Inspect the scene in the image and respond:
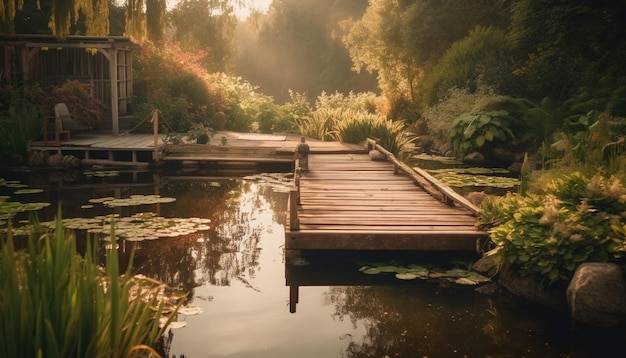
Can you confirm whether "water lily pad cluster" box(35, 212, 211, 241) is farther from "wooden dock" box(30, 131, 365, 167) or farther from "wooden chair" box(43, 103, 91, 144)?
"wooden chair" box(43, 103, 91, 144)

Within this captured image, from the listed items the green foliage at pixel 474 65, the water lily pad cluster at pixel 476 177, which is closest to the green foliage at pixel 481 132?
the water lily pad cluster at pixel 476 177

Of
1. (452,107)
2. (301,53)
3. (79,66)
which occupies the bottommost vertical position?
(452,107)

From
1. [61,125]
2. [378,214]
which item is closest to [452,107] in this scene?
[61,125]

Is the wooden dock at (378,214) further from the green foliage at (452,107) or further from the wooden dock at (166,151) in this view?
the green foliage at (452,107)

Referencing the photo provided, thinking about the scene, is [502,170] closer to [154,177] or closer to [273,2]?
[154,177]

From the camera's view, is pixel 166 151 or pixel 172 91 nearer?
pixel 166 151

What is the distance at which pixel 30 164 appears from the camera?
14664 millimetres

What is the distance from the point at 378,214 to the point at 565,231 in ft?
9.03

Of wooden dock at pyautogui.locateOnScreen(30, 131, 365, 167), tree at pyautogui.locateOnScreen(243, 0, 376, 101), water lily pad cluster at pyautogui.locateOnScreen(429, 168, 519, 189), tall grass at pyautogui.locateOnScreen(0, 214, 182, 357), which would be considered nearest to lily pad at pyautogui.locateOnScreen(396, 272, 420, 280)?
tall grass at pyautogui.locateOnScreen(0, 214, 182, 357)

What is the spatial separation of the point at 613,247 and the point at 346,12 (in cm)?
4772

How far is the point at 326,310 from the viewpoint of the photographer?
19.9ft

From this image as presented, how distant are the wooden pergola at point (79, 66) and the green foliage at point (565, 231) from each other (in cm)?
1459

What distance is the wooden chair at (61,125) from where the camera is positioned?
51.2 feet

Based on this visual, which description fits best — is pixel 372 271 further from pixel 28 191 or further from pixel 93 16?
pixel 93 16
